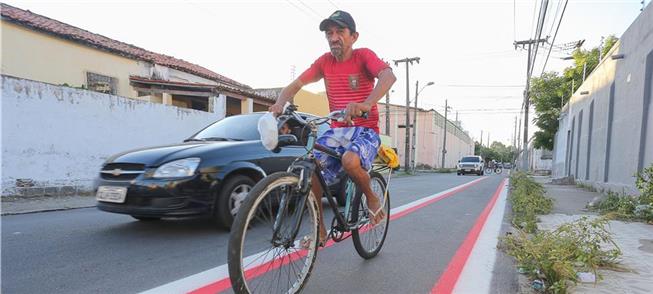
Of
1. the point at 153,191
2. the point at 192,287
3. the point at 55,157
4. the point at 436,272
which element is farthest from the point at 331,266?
the point at 55,157

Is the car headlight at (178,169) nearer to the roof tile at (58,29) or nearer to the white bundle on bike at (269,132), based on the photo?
the white bundle on bike at (269,132)

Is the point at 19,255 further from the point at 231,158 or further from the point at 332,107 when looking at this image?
the point at 332,107

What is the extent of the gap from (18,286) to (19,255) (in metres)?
0.86

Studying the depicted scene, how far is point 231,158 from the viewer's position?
170 inches

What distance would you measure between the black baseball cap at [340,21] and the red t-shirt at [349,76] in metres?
0.23

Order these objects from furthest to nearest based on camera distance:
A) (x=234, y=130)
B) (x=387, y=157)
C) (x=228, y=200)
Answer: (x=234, y=130), (x=228, y=200), (x=387, y=157)

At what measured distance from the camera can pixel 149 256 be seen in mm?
3340

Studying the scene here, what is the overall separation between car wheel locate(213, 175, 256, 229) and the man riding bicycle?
5.15 ft

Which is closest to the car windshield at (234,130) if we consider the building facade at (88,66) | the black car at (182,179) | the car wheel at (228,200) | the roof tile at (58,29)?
the black car at (182,179)

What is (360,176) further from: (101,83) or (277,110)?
(101,83)

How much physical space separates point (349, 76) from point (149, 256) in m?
2.30

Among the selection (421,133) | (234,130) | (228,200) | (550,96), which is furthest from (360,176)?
(421,133)

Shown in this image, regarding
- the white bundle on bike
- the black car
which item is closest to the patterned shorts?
the white bundle on bike

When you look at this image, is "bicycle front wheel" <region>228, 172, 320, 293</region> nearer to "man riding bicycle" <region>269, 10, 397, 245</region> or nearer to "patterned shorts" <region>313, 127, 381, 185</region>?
"man riding bicycle" <region>269, 10, 397, 245</region>
